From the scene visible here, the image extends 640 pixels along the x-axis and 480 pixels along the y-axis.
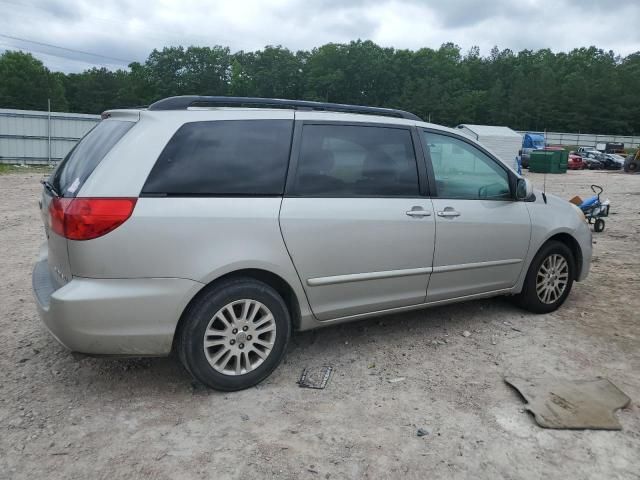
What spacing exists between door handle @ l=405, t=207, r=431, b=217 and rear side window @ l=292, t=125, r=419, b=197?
13 cm

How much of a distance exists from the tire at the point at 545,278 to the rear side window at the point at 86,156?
352 centimetres

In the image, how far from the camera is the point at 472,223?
4152 mm

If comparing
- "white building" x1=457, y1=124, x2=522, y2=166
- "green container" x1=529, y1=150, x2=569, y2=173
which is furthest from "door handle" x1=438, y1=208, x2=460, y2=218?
"green container" x1=529, y1=150, x2=569, y2=173

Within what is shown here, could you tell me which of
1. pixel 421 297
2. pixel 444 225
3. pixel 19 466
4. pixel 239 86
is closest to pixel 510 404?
pixel 421 297

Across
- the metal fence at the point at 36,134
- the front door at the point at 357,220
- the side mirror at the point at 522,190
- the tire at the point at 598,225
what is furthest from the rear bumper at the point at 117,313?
the metal fence at the point at 36,134

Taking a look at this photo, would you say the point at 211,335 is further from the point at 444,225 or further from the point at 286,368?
the point at 444,225

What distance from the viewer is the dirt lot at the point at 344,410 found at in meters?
2.62

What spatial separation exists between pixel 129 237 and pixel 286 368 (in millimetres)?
1466

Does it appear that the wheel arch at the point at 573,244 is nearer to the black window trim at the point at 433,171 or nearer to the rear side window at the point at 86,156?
the black window trim at the point at 433,171

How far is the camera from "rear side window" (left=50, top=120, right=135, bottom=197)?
301 centimetres

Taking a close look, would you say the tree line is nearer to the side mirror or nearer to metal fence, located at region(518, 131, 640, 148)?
metal fence, located at region(518, 131, 640, 148)

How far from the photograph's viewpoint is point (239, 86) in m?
97.4

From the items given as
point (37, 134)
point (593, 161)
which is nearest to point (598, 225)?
point (37, 134)

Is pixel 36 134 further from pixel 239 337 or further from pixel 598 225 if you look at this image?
pixel 239 337
